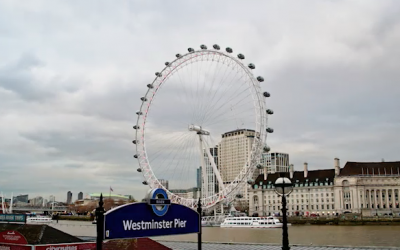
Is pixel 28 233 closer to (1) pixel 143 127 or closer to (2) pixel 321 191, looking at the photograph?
(1) pixel 143 127

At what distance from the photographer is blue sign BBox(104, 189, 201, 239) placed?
31.6 feet

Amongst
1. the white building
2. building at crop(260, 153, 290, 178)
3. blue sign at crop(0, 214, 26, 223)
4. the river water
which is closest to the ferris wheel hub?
the river water

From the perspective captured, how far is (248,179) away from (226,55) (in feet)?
44.9

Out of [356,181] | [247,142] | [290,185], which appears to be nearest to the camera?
[290,185]

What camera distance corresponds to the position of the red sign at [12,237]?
41.3 feet

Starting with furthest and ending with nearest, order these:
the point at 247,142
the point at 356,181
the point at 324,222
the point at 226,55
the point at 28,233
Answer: the point at 247,142, the point at 356,181, the point at 324,222, the point at 226,55, the point at 28,233

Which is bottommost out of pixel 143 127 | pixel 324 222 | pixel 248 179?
pixel 324 222

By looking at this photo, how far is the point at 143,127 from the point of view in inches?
2115

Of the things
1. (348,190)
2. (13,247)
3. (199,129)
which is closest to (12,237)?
(13,247)

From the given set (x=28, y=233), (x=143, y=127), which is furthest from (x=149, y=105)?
(x=28, y=233)

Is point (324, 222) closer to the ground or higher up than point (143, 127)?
closer to the ground

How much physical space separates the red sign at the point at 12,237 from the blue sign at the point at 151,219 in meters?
4.33

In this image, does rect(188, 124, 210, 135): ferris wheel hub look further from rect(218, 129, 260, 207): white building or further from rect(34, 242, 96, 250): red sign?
rect(218, 129, 260, 207): white building

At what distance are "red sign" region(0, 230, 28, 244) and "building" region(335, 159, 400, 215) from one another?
320 ft
